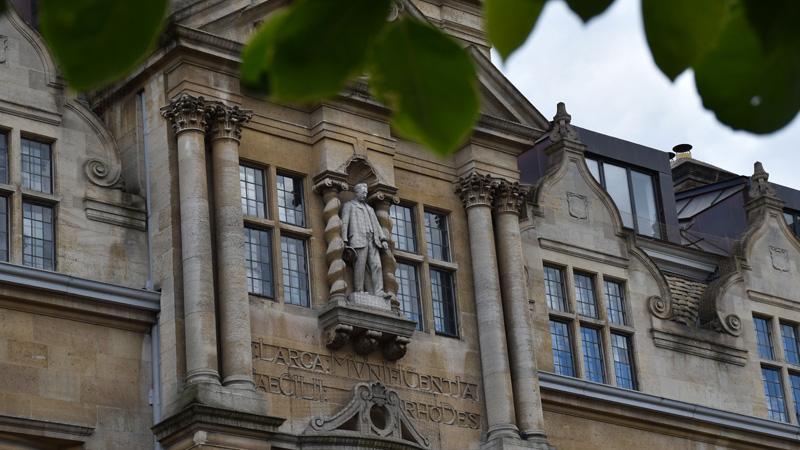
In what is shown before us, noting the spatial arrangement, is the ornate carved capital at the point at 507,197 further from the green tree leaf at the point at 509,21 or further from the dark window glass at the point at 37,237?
the green tree leaf at the point at 509,21

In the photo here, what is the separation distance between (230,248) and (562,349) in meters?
6.72

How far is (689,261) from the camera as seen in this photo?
95.5 feet

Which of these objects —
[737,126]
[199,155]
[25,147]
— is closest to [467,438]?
[199,155]

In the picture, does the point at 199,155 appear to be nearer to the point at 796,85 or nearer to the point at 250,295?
the point at 250,295

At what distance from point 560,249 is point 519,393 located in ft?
12.5

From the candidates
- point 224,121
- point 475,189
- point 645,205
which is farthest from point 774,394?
point 224,121

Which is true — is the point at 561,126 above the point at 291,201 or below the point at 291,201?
above

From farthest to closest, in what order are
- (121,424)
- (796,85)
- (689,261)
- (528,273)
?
(689,261), (528,273), (121,424), (796,85)

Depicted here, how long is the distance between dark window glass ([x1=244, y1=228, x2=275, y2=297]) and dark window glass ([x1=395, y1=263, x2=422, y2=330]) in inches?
79.4

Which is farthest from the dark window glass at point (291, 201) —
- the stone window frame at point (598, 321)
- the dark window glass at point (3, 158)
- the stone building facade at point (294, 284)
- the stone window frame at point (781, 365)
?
the stone window frame at point (781, 365)

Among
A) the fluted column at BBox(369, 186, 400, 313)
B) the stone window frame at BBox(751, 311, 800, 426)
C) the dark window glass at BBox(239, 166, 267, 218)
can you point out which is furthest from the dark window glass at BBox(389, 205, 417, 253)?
the stone window frame at BBox(751, 311, 800, 426)

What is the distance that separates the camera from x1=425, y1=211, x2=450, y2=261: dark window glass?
77.2 ft

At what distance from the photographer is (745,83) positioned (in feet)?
6.92

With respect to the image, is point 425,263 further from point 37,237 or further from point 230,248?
point 37,237
